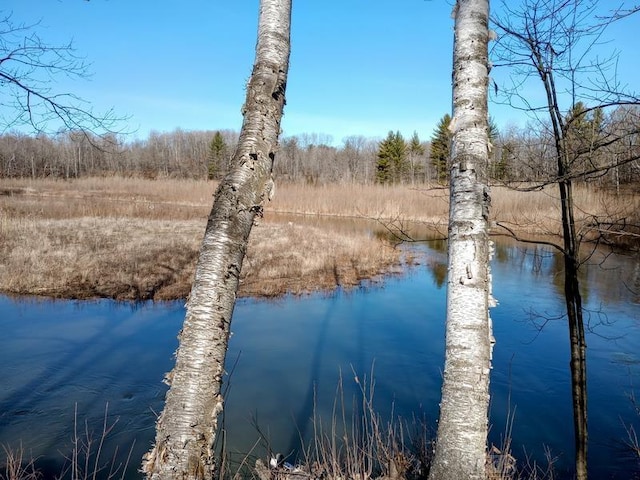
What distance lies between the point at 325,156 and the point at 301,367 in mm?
70181

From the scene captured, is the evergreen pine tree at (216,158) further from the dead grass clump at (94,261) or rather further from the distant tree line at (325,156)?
the dead grass clump at (94,261)

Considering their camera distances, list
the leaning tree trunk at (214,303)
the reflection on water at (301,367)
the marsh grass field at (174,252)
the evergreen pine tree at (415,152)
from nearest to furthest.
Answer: the leaning tree trunk at (214,303)
the reflection on water at (301,367)
the marsh grass field at (174,252)
the evergreen pine tree at (415,152)

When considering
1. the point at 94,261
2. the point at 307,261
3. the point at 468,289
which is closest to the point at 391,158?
the point at 307,261

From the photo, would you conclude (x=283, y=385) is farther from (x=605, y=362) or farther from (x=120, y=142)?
(x=605, y=362)

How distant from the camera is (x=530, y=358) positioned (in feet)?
22.1

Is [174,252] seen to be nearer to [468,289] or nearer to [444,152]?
[444,152]

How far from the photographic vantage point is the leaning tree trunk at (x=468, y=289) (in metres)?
2.21

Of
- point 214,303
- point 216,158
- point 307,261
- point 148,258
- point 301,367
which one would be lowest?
point 301,367

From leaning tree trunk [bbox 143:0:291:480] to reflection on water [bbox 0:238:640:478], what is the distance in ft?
5.37

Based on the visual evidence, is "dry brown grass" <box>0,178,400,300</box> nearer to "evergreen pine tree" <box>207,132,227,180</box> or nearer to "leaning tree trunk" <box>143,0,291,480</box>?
"leaning tree trunk" <box>143,0,291,480</box>

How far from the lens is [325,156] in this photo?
7481 cm

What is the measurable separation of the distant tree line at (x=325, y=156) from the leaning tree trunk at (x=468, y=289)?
19 centimetres

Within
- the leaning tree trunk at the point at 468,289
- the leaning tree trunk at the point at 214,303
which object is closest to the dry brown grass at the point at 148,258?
the leaning tree trunk at the point at 214,303

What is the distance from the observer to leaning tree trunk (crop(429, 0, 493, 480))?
2.21 meters
